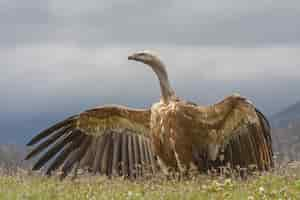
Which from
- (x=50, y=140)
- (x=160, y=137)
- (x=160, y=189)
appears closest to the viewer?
(x=160, y=189)

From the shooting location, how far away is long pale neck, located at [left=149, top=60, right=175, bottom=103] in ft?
43.2

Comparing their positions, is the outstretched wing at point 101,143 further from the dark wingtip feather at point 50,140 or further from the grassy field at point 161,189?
the grassy field at point 161,189

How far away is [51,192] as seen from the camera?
855 centimetres

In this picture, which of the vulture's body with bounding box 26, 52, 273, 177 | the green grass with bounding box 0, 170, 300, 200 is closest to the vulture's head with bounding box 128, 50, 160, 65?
the vulture's body with bounding box 26, 52, 273, 177

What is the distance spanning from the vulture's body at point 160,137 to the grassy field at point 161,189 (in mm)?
2048

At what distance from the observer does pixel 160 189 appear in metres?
9.09

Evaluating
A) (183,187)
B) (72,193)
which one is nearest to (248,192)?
(183,187)

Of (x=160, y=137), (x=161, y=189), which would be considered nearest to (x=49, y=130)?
(x=160, y=137)

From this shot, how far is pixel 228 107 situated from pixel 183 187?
356 centimetres

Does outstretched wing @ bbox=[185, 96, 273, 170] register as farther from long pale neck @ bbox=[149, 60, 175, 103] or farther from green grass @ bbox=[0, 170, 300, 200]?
green grass @ bbox=[0, 170, 300, 200]

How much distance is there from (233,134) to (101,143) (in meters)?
2.68

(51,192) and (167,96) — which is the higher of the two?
(167,96)

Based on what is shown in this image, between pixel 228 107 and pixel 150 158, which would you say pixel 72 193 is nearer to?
pixel 228 107

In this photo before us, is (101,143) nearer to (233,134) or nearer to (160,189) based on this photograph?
(233,134)
